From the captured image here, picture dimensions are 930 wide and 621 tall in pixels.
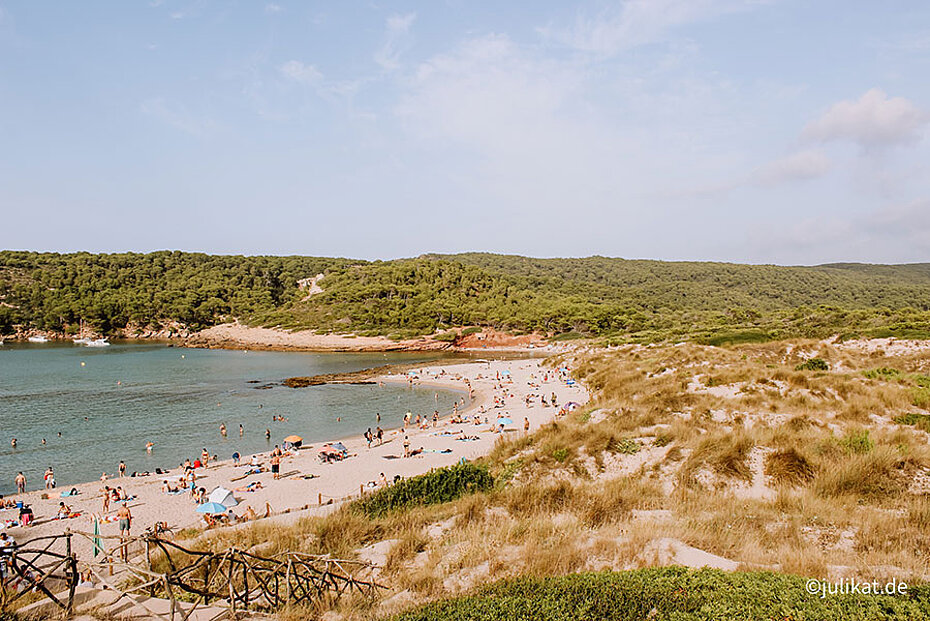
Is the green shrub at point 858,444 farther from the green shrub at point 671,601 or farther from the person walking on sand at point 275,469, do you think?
the person walking on sand at point 275,469

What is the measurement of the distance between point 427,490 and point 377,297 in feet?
332

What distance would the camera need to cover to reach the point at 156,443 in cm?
2777

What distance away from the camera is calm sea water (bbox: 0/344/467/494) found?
84.4ft

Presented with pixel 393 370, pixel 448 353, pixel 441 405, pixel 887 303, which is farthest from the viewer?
pixel 887 303

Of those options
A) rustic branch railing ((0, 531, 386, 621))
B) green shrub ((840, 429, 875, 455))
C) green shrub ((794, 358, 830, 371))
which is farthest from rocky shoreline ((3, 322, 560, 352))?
rustic branch railing ((0, 531, 386, 621))

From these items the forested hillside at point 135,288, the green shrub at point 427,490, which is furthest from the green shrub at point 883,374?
the forested hillside at point 135,288

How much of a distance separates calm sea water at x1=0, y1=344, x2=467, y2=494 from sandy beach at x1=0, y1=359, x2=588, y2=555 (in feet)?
5.97

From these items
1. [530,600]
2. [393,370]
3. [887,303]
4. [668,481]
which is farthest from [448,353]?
[887,303]

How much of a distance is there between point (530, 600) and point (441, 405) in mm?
34421

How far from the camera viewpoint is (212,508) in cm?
1634

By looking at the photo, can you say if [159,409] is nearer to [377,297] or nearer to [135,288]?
[377,297]

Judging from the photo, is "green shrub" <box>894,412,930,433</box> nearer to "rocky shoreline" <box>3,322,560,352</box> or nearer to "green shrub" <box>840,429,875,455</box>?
"green shrub" <box>840,429,875,455</box>

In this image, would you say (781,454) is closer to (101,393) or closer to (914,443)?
(914,443)

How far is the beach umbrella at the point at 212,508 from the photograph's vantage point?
1627cm
